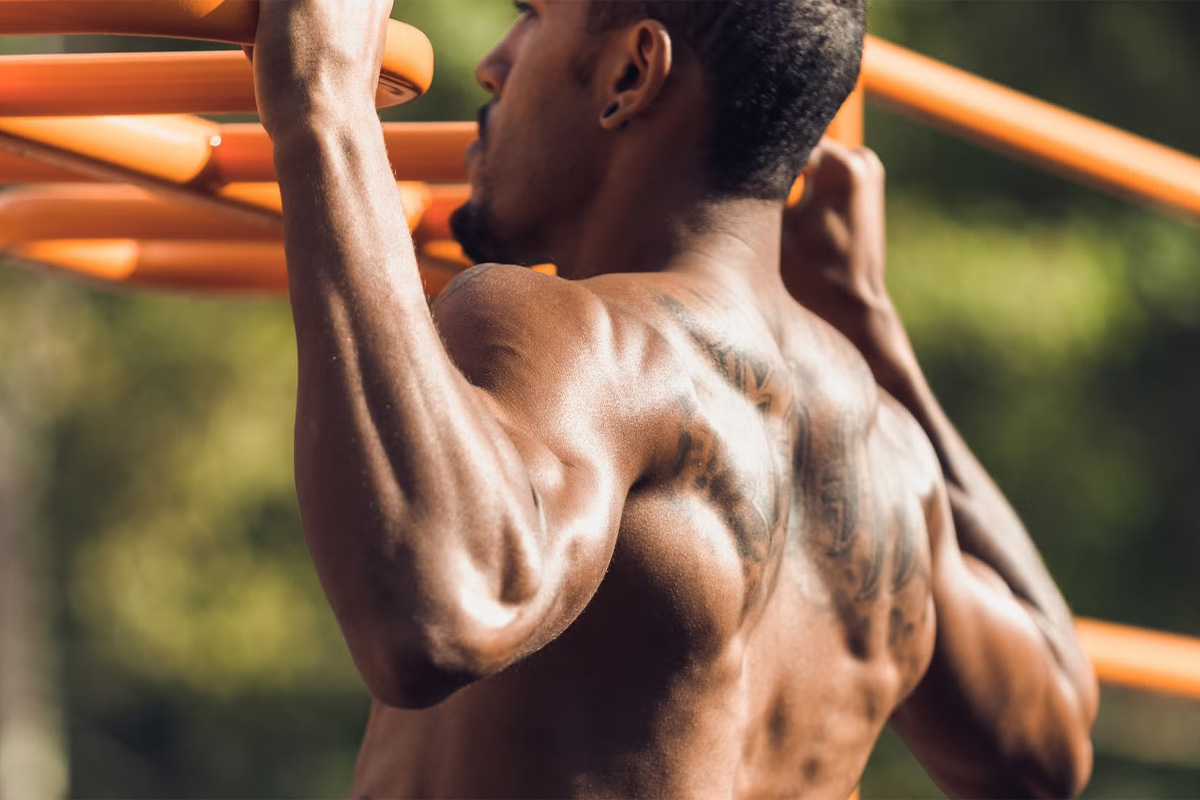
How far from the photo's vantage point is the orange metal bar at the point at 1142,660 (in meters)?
2.61

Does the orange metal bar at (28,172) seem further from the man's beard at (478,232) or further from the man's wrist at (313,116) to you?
the man's wrist at (313,116)

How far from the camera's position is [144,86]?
1.73m

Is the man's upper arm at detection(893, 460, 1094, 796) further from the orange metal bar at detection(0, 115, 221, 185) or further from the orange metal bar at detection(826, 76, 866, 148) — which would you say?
the orange metal bar at detection(0, 115, 221, 185)

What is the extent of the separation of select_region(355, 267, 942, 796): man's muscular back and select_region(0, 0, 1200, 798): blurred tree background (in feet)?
19.4

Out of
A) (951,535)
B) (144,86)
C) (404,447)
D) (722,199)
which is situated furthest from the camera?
(951,535)

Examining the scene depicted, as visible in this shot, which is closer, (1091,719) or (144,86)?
(144,86)

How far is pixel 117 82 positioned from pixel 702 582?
684 mm

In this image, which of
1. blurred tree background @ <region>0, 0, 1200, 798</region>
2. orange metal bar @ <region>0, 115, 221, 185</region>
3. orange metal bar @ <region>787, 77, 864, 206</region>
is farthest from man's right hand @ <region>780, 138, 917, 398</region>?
blurred tree background @ <region>0, 0, 1200, 798</region>

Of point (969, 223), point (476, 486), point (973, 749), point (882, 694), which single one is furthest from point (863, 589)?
point (969, 223)

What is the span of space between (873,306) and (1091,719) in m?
0.59

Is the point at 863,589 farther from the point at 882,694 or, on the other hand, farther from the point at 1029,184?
the point at 1029,184

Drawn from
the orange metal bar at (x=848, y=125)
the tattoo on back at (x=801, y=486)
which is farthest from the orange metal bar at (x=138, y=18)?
the orange metal bar at (x=848, y=125)

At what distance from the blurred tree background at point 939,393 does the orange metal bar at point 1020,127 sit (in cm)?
510

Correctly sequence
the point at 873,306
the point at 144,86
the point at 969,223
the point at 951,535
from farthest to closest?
the point at 969,223 < the point at 873,306 < the point at 951,535 < the point at 144,86
